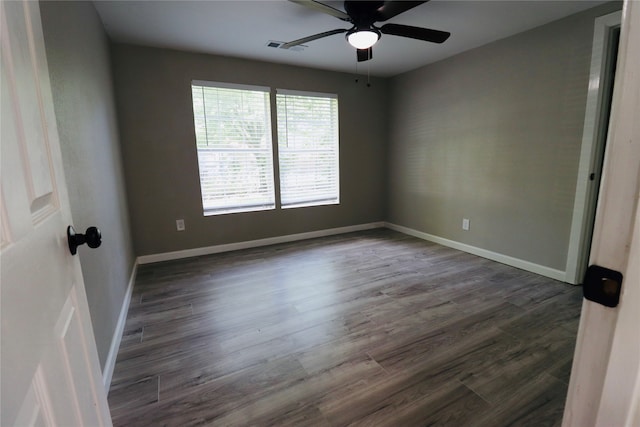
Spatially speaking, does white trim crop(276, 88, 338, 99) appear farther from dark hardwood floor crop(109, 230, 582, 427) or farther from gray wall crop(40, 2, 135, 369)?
dark hardwood floor crop(109, 230, 582, 427)

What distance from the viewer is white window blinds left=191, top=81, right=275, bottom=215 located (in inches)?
142

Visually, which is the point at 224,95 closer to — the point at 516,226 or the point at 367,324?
the point at 367,324

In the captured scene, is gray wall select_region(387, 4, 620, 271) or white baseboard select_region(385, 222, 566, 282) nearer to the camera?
gray wall select_region(387, 4, 620, 271)

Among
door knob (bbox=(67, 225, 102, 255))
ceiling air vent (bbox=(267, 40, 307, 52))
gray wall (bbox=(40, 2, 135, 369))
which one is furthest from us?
ceiling air vent (bbox=(267, 40, 307, 52))

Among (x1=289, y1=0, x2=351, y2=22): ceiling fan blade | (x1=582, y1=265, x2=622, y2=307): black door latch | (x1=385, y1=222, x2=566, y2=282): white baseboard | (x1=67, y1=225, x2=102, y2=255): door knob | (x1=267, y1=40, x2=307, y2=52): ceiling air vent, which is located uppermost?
(x1=267, y1=40, x2=307, y2=52): ceiling air vent

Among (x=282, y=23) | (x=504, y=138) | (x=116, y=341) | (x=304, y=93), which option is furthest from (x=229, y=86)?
(x=504, y=138)

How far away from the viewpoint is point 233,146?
3793 millimetres

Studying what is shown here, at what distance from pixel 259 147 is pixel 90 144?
2189 mm

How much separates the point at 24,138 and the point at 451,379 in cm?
199

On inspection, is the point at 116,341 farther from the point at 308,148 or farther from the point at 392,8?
the point at 308,148

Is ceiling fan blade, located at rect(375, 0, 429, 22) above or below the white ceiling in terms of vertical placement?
below

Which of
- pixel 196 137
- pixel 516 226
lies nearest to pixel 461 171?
pixel 516 226

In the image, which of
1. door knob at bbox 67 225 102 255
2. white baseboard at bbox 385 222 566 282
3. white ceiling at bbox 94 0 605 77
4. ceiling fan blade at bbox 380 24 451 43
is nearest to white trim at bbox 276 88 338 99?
white ceiling at bbox 94 0 605 77

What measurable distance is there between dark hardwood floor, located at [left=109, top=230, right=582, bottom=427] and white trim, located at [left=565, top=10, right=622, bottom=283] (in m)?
0.32
